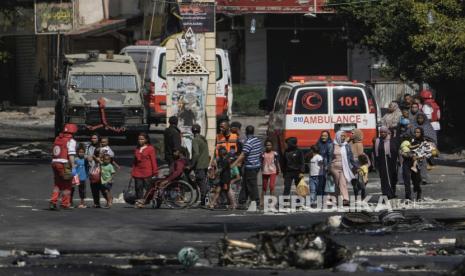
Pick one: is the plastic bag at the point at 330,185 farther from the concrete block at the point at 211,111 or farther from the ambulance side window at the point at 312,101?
the concrete block at the point at 211,111

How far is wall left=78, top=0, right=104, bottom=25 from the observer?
214 ft

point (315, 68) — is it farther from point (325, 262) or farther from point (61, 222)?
point (325, 262)

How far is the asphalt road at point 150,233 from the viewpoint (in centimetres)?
1505

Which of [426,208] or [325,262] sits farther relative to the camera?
[426,208]

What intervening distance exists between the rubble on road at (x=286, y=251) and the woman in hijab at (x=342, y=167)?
340 inches

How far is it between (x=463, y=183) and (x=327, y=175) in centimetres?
411

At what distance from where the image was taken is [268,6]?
170 feet

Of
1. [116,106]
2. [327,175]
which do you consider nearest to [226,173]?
[327,175]

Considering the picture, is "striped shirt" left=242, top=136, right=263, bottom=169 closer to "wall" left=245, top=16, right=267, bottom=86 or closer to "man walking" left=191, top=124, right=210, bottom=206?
"man walking" left=191, top=124, right=210, bottom=206

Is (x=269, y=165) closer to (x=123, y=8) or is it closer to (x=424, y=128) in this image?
(x=424, y=128)

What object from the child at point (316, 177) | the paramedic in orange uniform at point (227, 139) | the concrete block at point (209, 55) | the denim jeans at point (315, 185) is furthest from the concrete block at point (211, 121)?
the denim jeans at point (315, 185)

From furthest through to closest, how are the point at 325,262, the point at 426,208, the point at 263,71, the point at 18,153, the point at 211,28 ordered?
the point at 263,71 → the point at 18,153 → the point at 211,28 → the point at 426,208 → the point at 325,262

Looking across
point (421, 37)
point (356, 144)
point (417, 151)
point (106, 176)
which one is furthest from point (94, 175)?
point (421, 37)

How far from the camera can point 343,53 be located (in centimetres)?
5500
